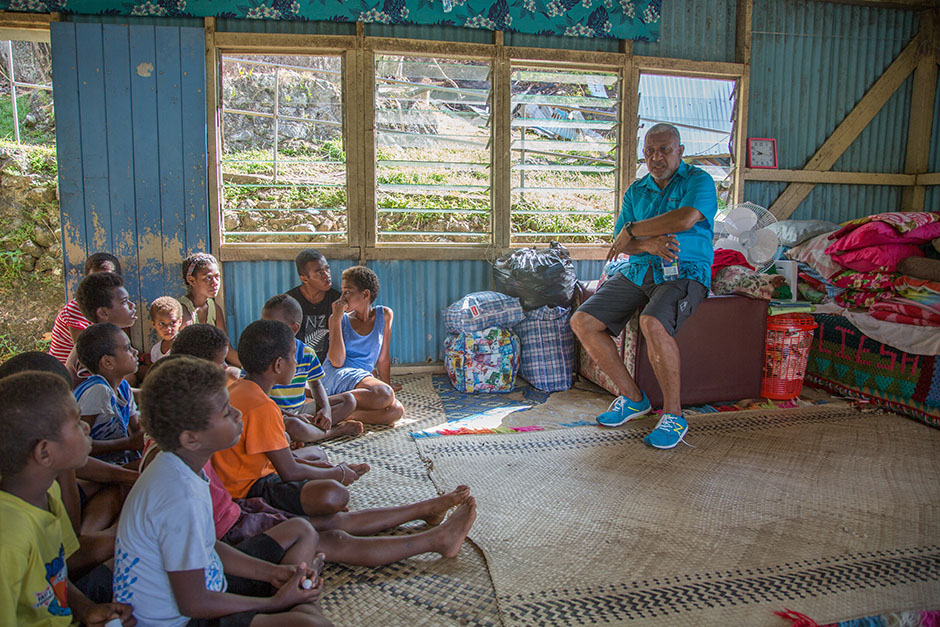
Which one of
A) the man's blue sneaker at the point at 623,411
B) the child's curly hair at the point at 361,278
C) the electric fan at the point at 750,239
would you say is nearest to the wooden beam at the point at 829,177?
the electric fan at the point at 750,239

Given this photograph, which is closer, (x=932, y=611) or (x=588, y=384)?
(x=932, y=611)

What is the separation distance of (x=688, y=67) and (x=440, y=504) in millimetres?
4458

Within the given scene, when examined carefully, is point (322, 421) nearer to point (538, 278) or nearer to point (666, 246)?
point (538, 278)

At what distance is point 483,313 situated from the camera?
4781 millimetres

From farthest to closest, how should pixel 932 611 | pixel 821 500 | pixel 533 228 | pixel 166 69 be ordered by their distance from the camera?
pixel 533 228 < pixel 166 69 < pixel 821 500 < pixel 932 611

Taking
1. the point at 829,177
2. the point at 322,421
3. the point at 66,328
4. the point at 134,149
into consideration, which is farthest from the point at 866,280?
the point at 134,149

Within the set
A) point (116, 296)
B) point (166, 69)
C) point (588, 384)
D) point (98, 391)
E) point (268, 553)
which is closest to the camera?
point (268, 553)

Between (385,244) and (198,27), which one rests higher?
(198,27)

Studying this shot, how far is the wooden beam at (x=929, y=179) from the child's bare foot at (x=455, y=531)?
5657 mm

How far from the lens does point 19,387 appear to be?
1.56m

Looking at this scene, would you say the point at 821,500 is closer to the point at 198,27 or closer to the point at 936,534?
the point at 936,534

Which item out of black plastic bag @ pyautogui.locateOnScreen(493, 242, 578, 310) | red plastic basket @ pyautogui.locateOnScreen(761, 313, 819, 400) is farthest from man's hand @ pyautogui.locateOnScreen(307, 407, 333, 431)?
red plastic basket @ pyautogui.locateOnScreen(761, 313, 819, 400)

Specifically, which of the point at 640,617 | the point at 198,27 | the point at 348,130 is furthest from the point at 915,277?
the point at 198,27

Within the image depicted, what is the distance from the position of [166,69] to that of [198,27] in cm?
39
